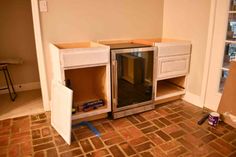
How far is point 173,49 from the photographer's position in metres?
2.60

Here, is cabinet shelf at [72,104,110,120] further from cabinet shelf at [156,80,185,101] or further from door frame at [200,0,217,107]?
door frame at [200,0,217,107]

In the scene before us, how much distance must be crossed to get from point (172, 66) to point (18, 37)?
2.43 metres

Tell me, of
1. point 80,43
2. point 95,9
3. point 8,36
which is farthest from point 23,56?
point 95,9

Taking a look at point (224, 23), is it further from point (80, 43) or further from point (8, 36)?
point (8, 36)

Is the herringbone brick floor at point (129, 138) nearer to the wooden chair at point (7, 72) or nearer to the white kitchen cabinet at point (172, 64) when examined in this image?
the white kitchen cabinet at point (172, 64)

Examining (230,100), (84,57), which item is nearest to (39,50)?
(84,57)

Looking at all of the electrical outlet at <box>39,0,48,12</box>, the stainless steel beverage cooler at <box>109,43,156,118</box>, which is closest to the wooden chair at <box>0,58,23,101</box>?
the electrical outlet at <box>39,0,48,12</box>

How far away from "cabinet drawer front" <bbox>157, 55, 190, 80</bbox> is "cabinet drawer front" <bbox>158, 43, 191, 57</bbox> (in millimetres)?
55

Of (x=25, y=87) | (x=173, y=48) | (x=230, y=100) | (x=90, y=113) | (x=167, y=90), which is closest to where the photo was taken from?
(x=230, y=100)

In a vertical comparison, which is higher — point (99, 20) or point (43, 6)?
point (43, 6)

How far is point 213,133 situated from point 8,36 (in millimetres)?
3164

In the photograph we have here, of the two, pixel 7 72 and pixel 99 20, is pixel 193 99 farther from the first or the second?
pixel 7 72

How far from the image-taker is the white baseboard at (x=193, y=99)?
8.93 ft

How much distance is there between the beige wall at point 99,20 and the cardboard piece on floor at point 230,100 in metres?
1.32
